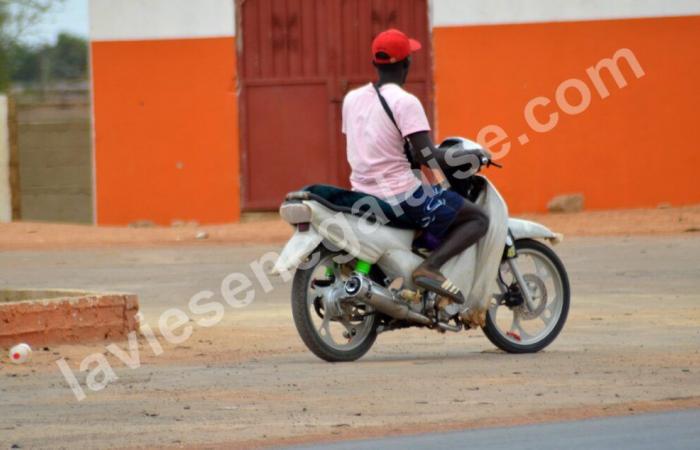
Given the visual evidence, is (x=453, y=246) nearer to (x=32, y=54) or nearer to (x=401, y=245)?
(x=401, y=245)

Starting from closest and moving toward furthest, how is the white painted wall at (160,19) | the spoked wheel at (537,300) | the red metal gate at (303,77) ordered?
the spoked wheel at (537,300), the white painted wall at (160,19), the red metal gate at (303,77)

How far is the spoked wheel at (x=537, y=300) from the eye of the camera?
941 cm

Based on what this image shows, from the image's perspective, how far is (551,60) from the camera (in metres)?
19.6

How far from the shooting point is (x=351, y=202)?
8.84 m

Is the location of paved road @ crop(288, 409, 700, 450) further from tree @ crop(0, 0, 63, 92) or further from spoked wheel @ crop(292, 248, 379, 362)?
tree @ crop(0, 0, 63, 92)

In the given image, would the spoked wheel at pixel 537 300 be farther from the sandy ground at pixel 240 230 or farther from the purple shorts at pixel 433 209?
the sandy ground at pixel 240 230

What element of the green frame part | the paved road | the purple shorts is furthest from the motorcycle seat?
the paved road

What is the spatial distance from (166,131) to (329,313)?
450 inches

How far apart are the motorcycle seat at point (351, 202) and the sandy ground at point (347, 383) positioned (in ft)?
2.72

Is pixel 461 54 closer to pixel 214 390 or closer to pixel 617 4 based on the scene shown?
pixel 617 4

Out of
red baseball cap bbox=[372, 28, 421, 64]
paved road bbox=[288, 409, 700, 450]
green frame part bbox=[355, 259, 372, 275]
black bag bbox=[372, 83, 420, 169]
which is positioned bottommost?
paved road bbox=[288, 409, 700, 450]

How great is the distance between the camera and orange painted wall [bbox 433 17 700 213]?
1959 cm

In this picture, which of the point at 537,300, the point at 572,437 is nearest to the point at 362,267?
the point at 537,300

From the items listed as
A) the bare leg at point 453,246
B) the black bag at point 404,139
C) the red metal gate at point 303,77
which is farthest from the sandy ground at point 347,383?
the red metal gate at point 303,77
